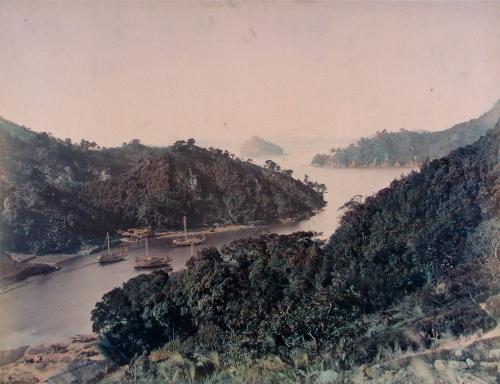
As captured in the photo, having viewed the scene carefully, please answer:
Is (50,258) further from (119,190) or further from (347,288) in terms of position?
(347,288)

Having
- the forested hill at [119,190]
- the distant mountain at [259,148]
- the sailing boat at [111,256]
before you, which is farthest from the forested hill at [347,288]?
the distant mountain at [259,148]

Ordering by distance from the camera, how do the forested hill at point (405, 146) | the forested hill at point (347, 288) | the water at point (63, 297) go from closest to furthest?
the water at point (63, 297)
the forested hill at point (347, 288)
the forested hill at point (405, 146)

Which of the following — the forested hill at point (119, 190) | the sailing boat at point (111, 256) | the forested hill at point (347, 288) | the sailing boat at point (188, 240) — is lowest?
the forested hill at point (347, 288)

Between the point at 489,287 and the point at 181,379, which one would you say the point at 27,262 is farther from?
the point at 489,287

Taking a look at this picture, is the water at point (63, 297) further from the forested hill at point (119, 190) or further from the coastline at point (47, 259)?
the forested hill at point (119, 190)

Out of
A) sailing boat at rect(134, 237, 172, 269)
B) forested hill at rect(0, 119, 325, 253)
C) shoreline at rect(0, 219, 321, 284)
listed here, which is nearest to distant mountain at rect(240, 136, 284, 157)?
forested hill at rect(0, 119, 325, 253)

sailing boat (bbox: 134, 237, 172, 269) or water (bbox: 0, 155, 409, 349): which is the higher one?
sailing boat (bbox: 134, 237, 172, 269)

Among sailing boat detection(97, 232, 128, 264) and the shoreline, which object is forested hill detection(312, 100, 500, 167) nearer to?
the shoreline
